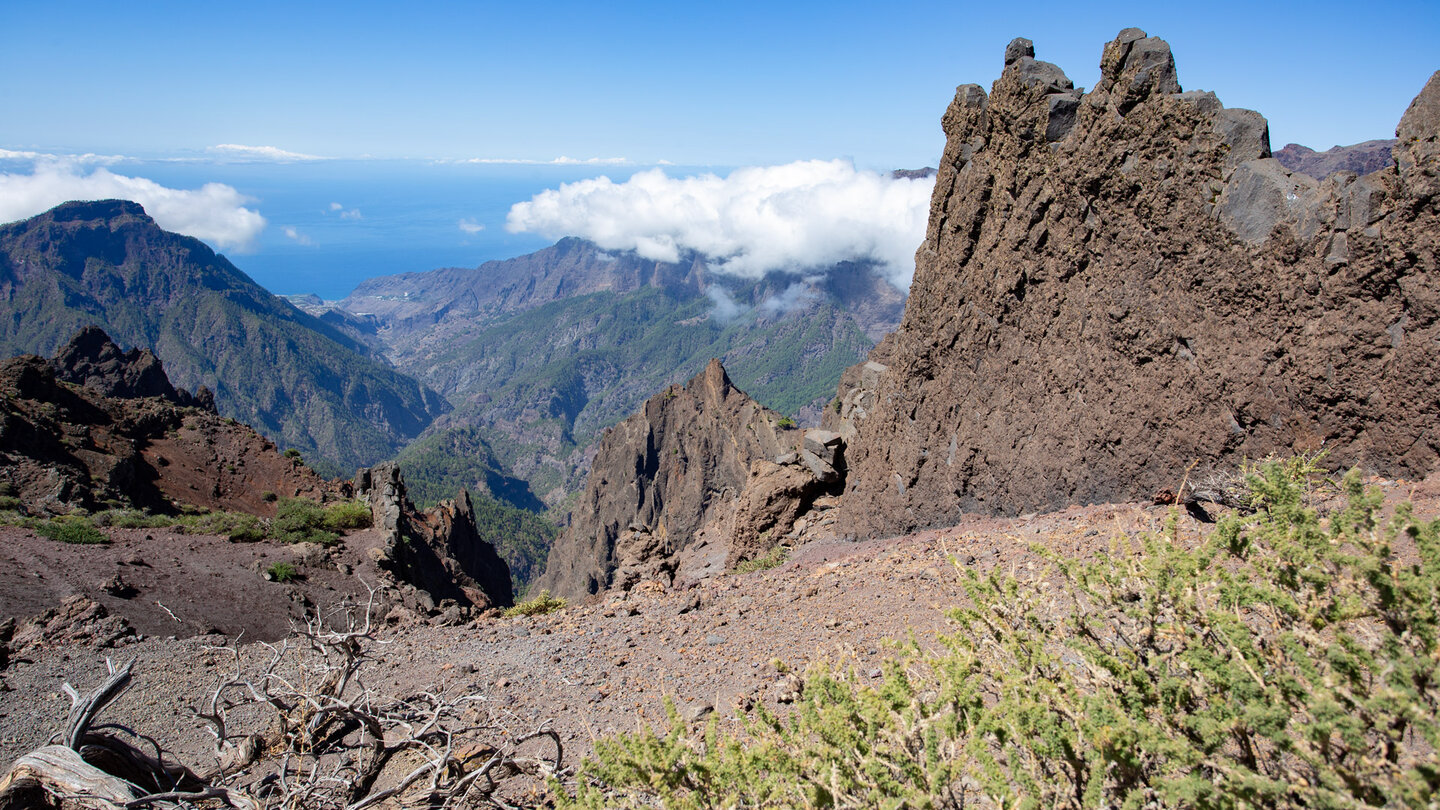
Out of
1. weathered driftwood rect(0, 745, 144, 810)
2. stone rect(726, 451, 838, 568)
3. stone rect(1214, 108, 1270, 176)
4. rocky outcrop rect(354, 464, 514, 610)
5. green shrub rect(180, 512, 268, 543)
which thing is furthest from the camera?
rocky outcrop rect(354, 464, 514, 610)

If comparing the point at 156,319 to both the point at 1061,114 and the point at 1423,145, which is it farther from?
the point at 1423,145

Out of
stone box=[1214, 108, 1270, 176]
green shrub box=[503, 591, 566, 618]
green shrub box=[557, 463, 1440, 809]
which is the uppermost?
stone box=[1214, 108, 1270, 176]

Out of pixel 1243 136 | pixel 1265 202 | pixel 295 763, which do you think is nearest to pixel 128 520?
pixel 295 763

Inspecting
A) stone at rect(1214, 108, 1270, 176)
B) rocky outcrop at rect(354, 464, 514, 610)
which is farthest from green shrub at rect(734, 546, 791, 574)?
stone at rect(1214, 108, 1270, 176)

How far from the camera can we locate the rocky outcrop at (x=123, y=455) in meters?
18.4

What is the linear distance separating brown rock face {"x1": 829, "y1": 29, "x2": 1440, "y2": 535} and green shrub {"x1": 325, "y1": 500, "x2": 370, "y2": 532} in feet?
54.8

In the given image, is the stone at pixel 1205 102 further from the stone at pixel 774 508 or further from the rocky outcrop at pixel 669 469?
the rocky outcrop at pixel 669 469

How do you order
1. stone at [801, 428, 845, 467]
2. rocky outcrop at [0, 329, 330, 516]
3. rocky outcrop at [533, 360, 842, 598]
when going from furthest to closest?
rocky outcrop at [533, 360, 842, 598], rocky outcrop at [0, 329, 330, 516], stone at [801, 428, 845, 467]

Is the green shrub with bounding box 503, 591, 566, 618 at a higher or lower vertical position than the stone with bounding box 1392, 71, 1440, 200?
lower

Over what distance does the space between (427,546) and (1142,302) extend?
75.3 ft

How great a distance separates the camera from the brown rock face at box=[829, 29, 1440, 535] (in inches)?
277

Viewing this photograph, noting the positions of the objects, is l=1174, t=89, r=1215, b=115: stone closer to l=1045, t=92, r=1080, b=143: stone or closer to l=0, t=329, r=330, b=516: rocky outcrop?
l=1045, t=92, r=1080, b=143: stone

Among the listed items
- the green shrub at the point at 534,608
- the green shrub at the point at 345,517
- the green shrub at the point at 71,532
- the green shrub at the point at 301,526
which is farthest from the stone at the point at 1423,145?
the green shrub at the point at 345,517

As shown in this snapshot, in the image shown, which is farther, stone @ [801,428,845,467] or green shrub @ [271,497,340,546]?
stone @ [801,428,845,467]
